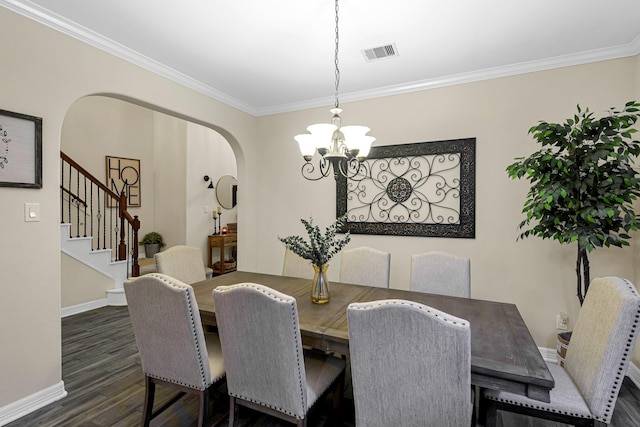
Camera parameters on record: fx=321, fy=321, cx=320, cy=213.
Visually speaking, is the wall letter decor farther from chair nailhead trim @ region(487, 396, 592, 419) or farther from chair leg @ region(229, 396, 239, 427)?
chair nailhead trim @ region(487, 396, 592, 419)

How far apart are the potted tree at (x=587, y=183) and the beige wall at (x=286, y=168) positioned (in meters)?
0.59

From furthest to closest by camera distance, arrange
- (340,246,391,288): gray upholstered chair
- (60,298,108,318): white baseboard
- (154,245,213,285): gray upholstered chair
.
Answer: (60,298,108,318): white baseboard < (340,246,391,288): gray upholstered chair < (154,245,213,285): gray upholstered chair

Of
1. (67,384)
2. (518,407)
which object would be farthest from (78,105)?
(518,407)

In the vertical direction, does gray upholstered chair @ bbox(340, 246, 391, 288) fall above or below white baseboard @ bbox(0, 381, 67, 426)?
above

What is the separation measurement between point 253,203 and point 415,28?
2750 mm

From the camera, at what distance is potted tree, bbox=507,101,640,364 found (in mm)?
2115

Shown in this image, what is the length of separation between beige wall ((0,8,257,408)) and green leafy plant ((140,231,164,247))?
362 centimetres

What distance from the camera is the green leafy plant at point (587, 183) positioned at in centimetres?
212

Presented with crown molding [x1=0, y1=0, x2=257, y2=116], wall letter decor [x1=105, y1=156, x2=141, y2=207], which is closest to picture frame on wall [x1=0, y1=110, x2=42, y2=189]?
crown molding [x1=0, y1=0, x2=257, y2=116]

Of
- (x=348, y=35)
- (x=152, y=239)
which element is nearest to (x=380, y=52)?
(x=348, y=35)

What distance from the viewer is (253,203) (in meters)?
4.24

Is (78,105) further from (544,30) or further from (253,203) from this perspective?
(544,30)

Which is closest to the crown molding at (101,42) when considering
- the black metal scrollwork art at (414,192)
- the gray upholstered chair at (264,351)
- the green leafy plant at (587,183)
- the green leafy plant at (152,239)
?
the black metal scrollwork art at (414,192)

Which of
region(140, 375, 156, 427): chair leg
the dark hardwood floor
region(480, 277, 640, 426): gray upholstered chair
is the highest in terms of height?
region(480, 277, 640, 426): gray upholstered chair
